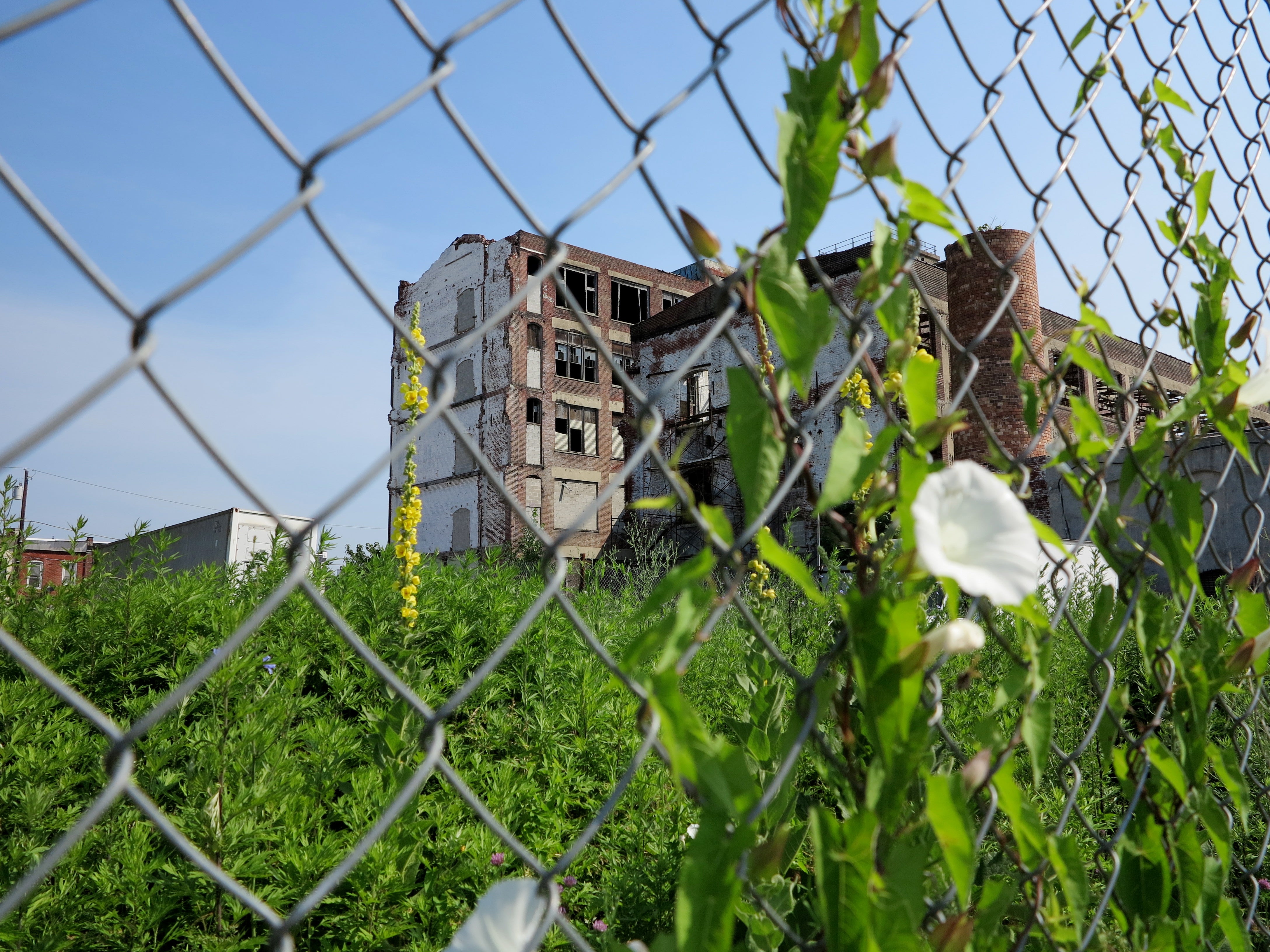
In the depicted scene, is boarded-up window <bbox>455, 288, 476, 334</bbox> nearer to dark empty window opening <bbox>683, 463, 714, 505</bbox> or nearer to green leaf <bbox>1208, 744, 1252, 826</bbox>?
dark empty window opening <bbox>683, 463, 714, 505</bbox>

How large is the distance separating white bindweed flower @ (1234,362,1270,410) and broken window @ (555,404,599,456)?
2155 centimetres

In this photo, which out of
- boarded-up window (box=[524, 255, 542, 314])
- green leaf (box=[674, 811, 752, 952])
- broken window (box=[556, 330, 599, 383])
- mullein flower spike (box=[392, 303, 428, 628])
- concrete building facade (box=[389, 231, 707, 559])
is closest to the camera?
green leaf (box=[674, 811, 752, 952])

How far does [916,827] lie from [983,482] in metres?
0.30

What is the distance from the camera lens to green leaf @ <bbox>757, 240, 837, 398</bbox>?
2.09ft

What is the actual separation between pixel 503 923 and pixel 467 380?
75.4ft

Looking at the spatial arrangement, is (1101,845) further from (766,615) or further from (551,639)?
(551,639)

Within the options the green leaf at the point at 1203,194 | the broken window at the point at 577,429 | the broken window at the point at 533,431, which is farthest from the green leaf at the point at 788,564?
the broken window at the point at 577,429

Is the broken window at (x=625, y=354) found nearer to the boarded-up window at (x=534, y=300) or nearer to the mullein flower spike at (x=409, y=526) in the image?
the boarded-up window at (x=534, y=300)

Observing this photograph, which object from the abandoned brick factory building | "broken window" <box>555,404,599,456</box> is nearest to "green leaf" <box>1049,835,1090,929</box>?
the abandoned brick factory building

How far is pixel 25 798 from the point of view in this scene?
184 cm

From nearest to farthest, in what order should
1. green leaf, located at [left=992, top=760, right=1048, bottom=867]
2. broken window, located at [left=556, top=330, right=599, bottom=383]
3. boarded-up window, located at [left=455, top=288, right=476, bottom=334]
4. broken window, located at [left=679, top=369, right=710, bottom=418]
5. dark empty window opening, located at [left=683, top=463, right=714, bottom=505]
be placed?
green leaf, located at [left=992, top=760, right=1048, bottom=867] → dark empty window opening, located at [left=683, top=463, right=714, bottom=505] → broken window, located at [left=679, top=369, right=710, bottom=418] → boarded-up window, located at [left=455, top=288, right=476, bottom=334] → broken window, located at [left=556, top=330, right=599, bottom=383]

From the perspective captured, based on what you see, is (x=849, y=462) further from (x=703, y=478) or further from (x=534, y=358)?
(x=534, y=358)

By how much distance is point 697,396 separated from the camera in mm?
20031

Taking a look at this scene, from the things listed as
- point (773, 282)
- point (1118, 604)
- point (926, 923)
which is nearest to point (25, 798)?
point (926, 923)
